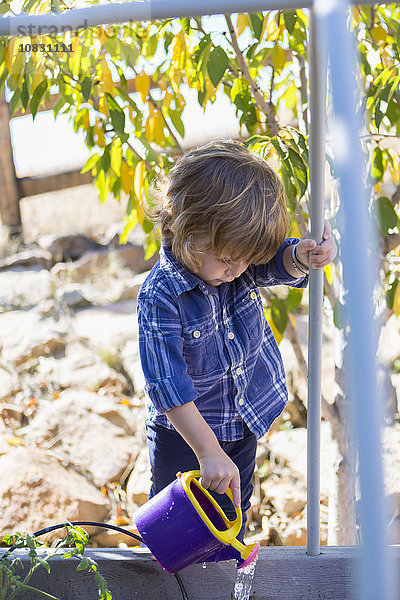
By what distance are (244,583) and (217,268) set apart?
0.58 m

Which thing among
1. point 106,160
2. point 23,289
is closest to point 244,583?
point 106,160

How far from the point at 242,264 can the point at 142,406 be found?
1.75 meters

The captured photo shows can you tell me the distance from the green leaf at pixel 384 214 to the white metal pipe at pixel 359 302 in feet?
3.16

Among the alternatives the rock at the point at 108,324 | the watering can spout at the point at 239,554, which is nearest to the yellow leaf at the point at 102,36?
the watering can spout at the point at 239,554

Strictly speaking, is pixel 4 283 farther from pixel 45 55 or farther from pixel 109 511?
pixel 45 55

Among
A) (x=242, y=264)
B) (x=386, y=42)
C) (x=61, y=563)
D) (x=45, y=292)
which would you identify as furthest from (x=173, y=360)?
(x=45, y=292)

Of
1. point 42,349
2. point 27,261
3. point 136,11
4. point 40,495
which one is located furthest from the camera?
point 27,261

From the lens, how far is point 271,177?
4.00ft

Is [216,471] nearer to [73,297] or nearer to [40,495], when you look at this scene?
[40,495]

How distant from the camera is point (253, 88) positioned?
5.28 ft

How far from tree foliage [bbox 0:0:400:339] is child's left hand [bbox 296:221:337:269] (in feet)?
0.86

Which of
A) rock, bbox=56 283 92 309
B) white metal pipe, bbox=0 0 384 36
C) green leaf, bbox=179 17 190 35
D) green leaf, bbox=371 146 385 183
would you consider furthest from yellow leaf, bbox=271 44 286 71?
rock, bbox=56 283 92 309

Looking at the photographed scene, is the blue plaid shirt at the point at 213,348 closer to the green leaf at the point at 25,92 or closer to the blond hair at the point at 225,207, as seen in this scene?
the blond hair at the point at 225,207

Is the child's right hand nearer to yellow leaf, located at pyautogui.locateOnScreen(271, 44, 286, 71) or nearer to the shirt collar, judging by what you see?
the shirt collar
